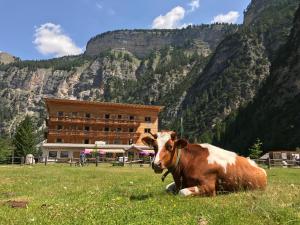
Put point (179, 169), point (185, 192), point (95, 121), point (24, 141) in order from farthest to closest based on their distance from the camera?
point (24, 141)
point (95, 121)
point (179, 169)
point (185, 192)

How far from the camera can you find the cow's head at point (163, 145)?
11141mm

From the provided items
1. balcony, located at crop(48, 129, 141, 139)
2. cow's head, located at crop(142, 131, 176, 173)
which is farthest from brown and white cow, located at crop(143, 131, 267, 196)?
balcony, located at crop(48, 129, 141, 139)

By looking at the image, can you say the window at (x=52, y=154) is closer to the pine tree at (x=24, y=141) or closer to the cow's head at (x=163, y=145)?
the pine tree at (x=24, y=141)

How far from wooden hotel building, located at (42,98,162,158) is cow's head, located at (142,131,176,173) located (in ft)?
316

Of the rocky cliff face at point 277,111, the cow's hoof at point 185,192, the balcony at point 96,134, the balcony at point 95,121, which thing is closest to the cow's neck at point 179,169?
the cow's hoof at point 185,192

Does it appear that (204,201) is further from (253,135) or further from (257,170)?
(253,135)

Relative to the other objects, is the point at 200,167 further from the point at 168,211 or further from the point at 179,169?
the point at 168,211

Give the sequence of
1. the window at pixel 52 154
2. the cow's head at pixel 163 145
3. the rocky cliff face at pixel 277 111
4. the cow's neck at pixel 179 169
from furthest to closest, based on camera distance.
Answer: the rocky cliff face at pixel 277 111 → the window at pixel 52 154 → the cow's neck at pixel 179 169 → the cow's head at pixel 163 145

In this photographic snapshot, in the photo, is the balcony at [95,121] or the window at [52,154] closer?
the window at [52,154]

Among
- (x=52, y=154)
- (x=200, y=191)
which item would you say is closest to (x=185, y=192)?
(x=200, y=191)

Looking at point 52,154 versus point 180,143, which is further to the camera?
point 52,154

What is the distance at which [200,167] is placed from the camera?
454 inches

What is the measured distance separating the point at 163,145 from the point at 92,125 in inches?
4112

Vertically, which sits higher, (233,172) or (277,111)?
(277,111)
